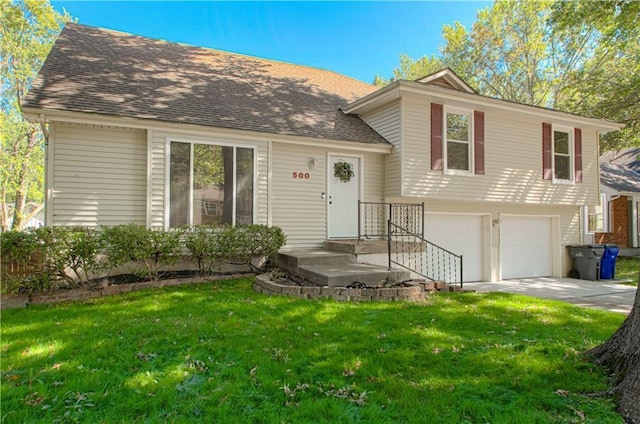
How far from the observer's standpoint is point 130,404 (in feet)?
8.78

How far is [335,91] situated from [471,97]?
479 cm

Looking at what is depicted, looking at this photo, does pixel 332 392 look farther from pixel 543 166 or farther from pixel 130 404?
pixel 543 166

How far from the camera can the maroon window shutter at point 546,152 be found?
11516 millimetres

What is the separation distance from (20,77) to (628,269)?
1218 inches

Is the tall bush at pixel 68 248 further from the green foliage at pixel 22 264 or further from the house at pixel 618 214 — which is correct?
the house at pixel 618 214

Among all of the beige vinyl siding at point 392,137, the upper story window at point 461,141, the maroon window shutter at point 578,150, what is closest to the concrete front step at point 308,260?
the beige vinyl siding at point 392,137

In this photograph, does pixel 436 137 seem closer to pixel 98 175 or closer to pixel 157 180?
pixel 157 180

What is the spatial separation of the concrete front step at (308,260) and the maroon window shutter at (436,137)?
3638 millimetres

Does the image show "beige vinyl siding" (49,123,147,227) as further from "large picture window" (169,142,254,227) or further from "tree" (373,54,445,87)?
"tree" (373,54,445,87)

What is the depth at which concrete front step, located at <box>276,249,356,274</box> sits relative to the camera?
754 centimetres

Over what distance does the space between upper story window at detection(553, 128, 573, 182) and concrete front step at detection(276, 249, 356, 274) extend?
27.7ft

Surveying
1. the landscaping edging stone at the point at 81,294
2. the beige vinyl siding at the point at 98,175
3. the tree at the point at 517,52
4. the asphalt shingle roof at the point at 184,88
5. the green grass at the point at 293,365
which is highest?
the tree at the point at 517,52

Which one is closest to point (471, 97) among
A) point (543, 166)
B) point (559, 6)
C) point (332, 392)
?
point (543, 166)

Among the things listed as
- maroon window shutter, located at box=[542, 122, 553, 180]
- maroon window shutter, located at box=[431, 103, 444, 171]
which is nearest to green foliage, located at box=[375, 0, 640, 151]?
maroon window shutter, located at box=[542, 122, 553, 180]
